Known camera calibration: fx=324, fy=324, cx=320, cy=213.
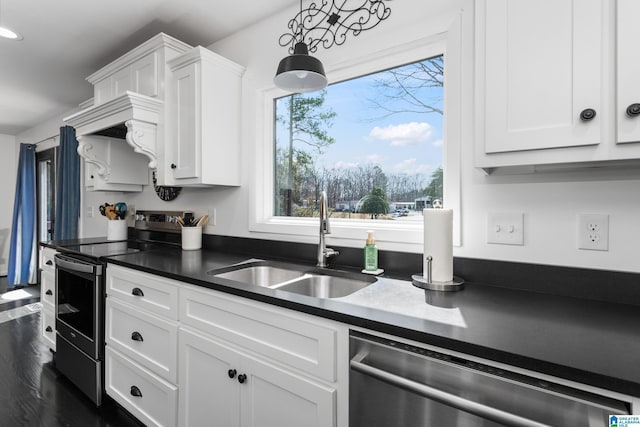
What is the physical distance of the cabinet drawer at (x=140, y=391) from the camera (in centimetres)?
156

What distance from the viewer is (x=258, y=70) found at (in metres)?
2.17

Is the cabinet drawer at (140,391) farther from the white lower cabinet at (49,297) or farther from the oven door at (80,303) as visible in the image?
the white lower cabinet at (49,297)

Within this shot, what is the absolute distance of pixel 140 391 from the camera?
5.65ft

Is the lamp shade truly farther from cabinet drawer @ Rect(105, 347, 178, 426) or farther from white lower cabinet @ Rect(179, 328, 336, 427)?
cabinet drawer @ Rect(105, 347, 178, 426)

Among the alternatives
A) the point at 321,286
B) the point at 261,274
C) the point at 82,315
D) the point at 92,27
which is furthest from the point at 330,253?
the point at 92,27

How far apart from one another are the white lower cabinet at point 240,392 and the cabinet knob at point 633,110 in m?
1.14

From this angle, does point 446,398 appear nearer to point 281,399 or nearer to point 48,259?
point 281,399

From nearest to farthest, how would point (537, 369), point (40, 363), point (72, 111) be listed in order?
point (537, 369) → point (40, 363) → point (72, 111)

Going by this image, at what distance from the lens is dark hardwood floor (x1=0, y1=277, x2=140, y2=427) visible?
1849 mm

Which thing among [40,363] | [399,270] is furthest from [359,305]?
[40,363]

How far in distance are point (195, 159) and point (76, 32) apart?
1.31 metres

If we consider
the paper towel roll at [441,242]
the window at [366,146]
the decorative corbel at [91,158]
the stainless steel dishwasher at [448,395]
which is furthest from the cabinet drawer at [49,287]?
the paper towel roll at [441,242]

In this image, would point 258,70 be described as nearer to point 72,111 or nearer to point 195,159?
point 195,159

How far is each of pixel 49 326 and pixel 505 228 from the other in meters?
3.26
